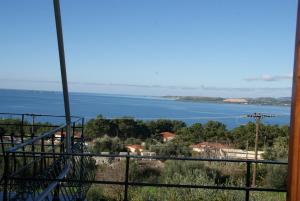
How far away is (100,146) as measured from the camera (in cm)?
1819

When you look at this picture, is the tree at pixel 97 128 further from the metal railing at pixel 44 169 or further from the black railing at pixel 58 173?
the black railing at pixel 58 173

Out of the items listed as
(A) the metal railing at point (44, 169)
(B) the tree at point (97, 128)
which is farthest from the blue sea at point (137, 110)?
(A) the metal railing at point (44, 169)

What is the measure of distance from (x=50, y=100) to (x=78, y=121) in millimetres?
79848

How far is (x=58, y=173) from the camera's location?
466 centimetres

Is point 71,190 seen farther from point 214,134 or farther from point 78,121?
point 214,134

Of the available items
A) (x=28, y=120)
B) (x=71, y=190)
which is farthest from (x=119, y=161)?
(x=71, y=190)

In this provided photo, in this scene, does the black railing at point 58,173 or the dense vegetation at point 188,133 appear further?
the dense vegetation at point 188,133

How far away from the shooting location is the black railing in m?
3.21

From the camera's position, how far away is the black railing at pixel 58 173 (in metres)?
3.21

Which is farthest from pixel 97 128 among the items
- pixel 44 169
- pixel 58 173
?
pixel 44 169

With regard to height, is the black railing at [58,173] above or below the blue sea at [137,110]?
above

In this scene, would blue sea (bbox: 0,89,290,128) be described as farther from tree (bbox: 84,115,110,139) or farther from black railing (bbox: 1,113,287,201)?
black railing (bbox: 1,113,287,201)

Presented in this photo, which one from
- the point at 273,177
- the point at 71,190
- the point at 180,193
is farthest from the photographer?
the point at 273,177

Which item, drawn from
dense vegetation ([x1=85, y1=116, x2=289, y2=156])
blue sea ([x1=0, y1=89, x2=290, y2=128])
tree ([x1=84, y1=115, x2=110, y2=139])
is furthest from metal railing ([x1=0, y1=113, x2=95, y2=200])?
tree ([x1=84, y1=115, x2=110, y2=139])
